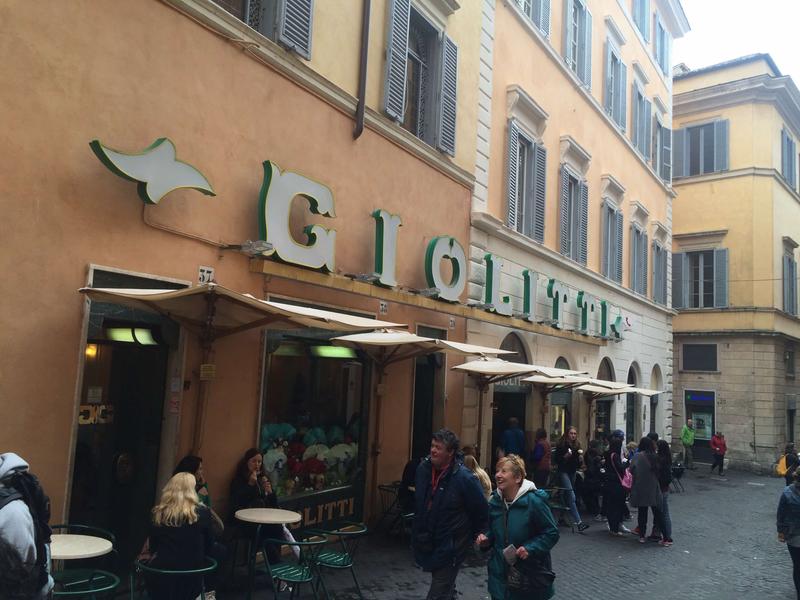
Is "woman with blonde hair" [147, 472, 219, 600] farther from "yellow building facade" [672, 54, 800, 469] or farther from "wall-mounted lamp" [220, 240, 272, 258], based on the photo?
"yellow building facade" [672, 54, 800, 469]

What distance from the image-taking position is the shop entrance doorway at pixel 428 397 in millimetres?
10664

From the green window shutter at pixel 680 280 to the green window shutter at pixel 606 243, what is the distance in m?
10.6

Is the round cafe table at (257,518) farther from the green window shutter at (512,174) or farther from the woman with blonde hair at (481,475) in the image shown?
the green window shutter at (512,174)

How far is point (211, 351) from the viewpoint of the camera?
676cm

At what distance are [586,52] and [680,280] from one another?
47.1 ft

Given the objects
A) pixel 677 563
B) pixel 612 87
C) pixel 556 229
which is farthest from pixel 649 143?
pixel 677 563

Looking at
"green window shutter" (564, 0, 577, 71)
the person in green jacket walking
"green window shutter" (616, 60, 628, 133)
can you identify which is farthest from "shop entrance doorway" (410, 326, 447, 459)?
the person in green jacket walking

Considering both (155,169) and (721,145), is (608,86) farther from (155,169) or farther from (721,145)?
(155,169)

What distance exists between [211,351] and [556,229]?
10.4 m

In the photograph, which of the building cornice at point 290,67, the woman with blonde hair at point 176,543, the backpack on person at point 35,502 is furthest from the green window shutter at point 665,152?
the backpack on person at point 35,502

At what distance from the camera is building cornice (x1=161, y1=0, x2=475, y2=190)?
6.78m

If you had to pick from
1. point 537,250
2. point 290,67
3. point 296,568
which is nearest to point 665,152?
point 537,250

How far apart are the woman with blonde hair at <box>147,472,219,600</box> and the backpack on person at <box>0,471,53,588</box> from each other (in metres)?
0.91

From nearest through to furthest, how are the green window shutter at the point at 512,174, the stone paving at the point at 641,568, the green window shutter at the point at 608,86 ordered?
the stone paving at the point at 641,568 < the green window shutter at the point at 512,174 < the green window shutter at the point at 608,86
